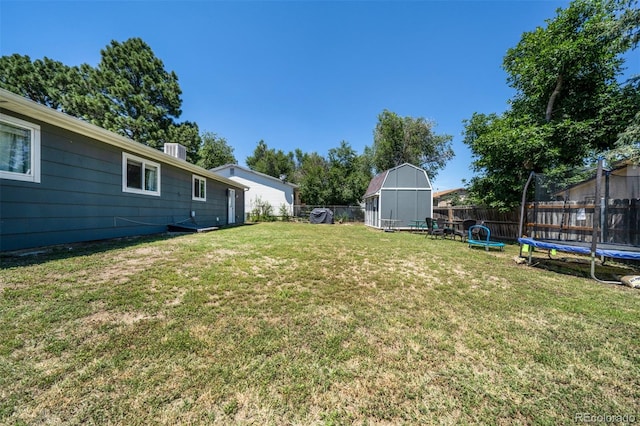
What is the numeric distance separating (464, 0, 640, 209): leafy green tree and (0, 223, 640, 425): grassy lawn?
6809mm

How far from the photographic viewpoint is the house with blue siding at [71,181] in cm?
432

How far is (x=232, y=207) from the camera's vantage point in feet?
50.8

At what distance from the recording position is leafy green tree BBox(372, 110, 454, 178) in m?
27.3

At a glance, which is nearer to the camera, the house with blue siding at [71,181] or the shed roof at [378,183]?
the house with blue siding at [71,181]

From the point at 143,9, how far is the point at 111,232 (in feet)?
27.1

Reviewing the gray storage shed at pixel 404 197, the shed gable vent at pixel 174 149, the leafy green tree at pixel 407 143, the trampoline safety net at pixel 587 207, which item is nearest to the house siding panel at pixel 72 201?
the shed gable vent at pixel 174 149

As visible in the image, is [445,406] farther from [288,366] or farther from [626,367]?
[626,367]

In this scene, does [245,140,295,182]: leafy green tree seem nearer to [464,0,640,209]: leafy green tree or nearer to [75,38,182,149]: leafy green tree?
[75,38,182,149]: leafy green tree

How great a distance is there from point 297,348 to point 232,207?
47.3 feet

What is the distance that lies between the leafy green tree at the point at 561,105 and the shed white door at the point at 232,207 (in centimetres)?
1351

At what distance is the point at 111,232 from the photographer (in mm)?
6336

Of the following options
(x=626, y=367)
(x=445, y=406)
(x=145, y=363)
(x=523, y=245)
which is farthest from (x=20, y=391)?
→ (x=523, y=245)

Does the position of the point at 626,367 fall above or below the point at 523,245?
below

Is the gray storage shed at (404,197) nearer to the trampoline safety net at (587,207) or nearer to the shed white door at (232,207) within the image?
the trampoline safety net at (587,207)
